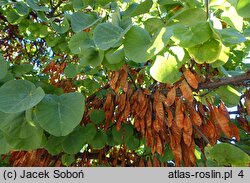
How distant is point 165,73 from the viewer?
95 centimetres

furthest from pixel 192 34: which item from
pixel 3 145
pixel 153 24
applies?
pixel 3 145

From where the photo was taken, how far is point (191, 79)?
117 centimetres

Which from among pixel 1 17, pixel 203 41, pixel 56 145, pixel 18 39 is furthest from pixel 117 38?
pixel 18 39

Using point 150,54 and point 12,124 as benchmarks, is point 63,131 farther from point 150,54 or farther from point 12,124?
point 150,54

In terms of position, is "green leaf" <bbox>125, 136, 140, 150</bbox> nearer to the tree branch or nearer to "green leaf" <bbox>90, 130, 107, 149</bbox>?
"green leaf" <bbox>90, 130, 107, 149</bbox>

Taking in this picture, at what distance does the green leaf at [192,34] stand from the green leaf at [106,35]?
166 millimetres

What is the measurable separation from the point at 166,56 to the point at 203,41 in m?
0.13

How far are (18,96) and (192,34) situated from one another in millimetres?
513

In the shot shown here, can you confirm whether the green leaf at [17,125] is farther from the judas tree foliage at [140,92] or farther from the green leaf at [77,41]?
the green leaf at [77,41]

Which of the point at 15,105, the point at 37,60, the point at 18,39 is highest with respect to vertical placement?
the point at 15,105

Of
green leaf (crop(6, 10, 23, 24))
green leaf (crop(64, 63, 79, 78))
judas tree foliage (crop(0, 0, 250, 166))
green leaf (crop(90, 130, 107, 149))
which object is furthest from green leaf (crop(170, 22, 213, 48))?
green leaf (crop(6, 10, 23, 24))

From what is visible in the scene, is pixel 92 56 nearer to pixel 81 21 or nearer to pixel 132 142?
pixel 81 21

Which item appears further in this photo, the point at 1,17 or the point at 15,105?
the point at 1,17

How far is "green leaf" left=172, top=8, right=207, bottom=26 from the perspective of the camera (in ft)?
3.14
